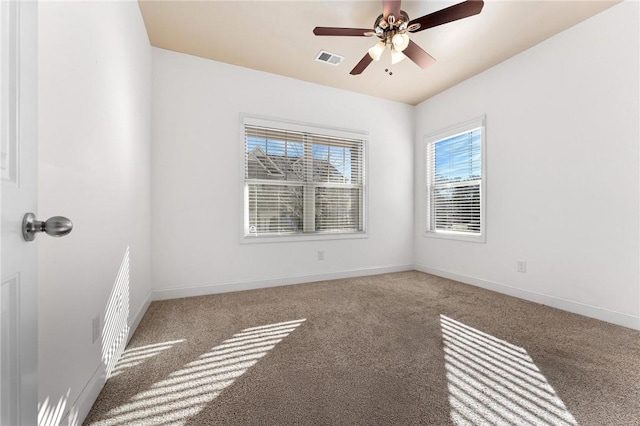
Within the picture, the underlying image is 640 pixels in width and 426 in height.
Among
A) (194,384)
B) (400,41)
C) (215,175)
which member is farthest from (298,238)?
(400,41)

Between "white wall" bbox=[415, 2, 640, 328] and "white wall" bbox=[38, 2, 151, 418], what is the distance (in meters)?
3.87

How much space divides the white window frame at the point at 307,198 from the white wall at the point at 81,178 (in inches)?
56.0

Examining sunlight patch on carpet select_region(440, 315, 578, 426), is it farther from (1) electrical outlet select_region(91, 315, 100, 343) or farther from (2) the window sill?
→ (2) the window sill

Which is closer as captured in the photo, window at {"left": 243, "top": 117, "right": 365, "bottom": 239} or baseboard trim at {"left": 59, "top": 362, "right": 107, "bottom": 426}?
baseboard trim at {"left": 59, "top": 362, "right": 107, "bottom": 426}

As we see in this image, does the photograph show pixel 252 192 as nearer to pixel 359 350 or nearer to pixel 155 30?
pixel 155 30

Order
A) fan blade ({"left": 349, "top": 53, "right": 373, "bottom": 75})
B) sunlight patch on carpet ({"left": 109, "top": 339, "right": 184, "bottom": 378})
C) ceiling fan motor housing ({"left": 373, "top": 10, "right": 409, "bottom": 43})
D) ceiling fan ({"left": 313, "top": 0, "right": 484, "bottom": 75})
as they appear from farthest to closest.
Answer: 1. fan blade ({"left": 349, "top": 53, "right": 373, "bottom": 75})
2. ceiling fan motor housing ({"left": 373, "top": 10, "right": 409, "bottom": 43})
3. ceiling fan ({"left": 313, "top": 0, "right": 484, "bottom": 75})
4. sunlight patch on carpet ({"left": 109, "top": 339, "right": 184, "bottom": 378})

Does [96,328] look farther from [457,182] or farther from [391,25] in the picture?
[457,182]

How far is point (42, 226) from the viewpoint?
0.64 m

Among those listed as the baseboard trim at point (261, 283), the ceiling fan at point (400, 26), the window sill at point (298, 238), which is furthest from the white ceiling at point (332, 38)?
the baseboard trim at point (261, 283)

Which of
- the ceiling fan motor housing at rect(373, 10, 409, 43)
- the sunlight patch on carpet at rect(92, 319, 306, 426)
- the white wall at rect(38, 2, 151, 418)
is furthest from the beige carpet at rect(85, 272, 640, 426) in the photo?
the ceiling fan motor housing at rect(373, 10, 409, 43)

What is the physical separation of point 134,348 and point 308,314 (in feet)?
4.53

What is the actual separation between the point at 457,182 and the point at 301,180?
2.23m

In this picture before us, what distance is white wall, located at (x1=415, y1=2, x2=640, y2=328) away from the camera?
2.45 metres

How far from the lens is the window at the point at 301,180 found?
363cm
